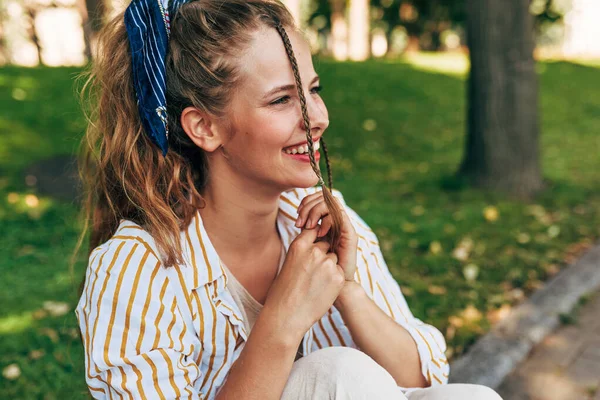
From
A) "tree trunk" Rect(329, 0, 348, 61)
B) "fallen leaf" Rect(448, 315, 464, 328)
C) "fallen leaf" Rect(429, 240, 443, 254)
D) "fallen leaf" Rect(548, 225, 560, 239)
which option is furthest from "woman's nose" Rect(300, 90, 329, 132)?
"tree trunk" Rect(329, 0, 348, 61)

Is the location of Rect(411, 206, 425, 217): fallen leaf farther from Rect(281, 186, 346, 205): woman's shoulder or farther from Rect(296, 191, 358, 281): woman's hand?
Rect(296, 191, 358, 281): woman's hand

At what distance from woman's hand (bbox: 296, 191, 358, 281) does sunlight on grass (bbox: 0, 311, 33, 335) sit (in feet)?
7.23

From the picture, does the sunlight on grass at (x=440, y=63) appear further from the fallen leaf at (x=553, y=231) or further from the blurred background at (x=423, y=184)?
the fallen leaf at (x=553, y=231)

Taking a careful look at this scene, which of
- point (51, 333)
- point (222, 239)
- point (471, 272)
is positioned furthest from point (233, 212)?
point (471, 272)

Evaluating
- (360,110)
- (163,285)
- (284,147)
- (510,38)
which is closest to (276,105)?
(284,147)

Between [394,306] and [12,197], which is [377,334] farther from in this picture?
[12,197]

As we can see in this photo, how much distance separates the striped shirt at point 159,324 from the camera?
162 centimetres

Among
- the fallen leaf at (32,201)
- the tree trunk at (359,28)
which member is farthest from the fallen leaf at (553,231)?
the tree trunk at (359,28)

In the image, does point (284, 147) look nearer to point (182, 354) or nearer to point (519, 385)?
point (182, 354)

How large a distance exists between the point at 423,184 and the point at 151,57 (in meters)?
4.84

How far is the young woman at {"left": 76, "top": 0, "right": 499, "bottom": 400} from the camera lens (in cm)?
168

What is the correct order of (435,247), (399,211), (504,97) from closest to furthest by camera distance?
(435,247) → (399,211) → (504,97)

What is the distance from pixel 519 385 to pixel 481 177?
3.26 metres

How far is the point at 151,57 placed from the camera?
6.07ft
